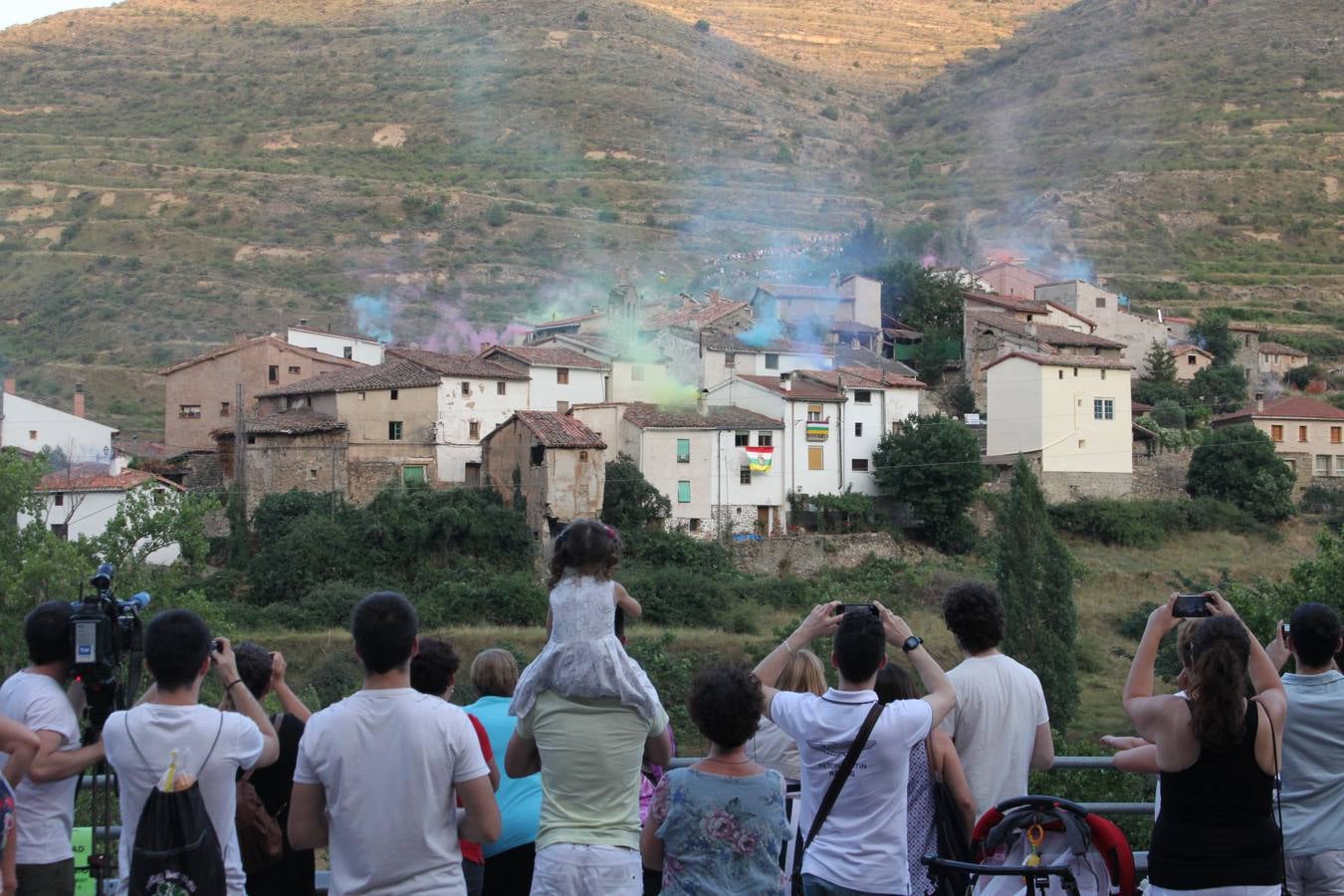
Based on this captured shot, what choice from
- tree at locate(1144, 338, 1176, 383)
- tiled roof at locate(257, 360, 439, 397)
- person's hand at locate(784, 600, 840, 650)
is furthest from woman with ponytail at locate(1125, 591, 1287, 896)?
tree at locate(1144, 338, 1176, 383)

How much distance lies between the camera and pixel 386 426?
133 ft

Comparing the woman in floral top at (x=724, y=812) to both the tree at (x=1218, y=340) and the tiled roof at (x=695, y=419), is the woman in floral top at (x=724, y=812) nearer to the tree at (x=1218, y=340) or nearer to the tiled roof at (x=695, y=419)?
the tiled roof at (x=695, y=419)

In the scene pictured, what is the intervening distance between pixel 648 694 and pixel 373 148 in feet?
356

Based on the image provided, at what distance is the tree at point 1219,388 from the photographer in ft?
178

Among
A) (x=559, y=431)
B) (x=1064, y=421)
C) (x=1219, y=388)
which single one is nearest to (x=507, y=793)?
(x=559, y=431)

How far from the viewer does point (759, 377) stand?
4538cm

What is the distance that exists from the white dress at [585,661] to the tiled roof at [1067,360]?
139ft

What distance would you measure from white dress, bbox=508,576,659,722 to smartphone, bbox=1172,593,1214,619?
1.94 m

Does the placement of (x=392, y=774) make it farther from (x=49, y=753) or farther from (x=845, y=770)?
(x=845, y=770)

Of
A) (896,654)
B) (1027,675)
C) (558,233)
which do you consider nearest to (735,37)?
(558,233)

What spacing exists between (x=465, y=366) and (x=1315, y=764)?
124 feet

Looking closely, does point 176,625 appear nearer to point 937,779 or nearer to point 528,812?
point 528,812

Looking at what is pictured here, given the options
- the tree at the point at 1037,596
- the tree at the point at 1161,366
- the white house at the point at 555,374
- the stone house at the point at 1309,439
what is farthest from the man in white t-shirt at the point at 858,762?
the tree at the point at 1161,366

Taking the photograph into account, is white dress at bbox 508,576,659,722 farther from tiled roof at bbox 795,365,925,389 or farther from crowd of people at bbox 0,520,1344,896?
tiled roof at bbox 795,365,925,389
